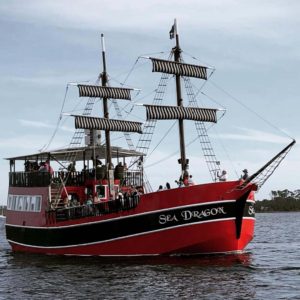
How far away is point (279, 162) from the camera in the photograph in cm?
2888

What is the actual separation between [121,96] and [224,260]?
16194 millimetres

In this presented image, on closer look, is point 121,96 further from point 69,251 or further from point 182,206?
point 182,206

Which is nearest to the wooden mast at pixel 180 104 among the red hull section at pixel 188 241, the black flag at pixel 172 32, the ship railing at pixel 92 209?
the black flag at pixel 172 32

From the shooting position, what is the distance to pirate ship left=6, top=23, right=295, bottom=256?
92.2ft

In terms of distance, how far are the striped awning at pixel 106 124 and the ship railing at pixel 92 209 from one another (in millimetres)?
5876

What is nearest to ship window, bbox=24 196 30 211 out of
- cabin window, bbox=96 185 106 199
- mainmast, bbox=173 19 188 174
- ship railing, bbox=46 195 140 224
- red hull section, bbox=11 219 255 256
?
ship railing, bbox=46 195 140 224

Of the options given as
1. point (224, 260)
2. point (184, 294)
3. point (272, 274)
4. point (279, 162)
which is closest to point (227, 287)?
point (184, 294)

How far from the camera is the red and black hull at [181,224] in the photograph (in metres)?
28.0

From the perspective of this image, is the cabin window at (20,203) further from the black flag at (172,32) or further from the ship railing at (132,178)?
the black flag at (172,32)

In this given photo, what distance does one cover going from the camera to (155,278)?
78.2 ft

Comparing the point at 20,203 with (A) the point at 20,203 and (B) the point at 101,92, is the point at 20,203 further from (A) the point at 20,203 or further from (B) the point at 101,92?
(B) the point at 101,92

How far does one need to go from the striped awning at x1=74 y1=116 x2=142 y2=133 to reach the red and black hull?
7.94 meters

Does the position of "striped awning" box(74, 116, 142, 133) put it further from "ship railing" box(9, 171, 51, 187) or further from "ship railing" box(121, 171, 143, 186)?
"ship railing" box(9, 171, 51, 187)

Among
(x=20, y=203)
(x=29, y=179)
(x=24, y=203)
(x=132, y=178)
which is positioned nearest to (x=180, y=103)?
(x=132, y=178)
